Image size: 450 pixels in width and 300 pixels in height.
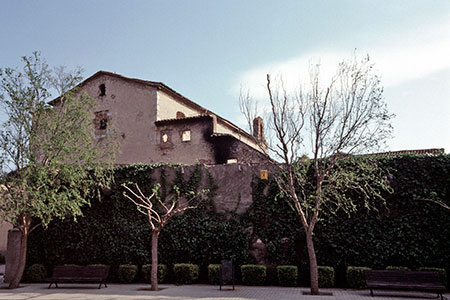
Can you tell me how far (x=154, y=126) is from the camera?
24.0m

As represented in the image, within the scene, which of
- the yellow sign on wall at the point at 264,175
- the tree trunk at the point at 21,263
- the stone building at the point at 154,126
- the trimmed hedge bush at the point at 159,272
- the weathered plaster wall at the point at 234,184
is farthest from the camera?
the stone building at the point at 154,126

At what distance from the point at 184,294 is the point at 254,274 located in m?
2.81

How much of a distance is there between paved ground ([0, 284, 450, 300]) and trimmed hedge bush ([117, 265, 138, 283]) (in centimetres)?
87

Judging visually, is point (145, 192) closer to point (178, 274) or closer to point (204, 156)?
point (178, 274)

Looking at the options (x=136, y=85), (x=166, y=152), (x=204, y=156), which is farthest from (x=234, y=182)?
(x=136, y=85)

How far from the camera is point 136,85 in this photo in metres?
24.8

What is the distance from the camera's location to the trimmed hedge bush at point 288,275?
1223 centimetres

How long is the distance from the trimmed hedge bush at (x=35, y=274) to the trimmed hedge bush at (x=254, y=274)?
313 inches

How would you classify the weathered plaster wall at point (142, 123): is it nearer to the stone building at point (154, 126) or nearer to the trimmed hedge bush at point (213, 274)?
the stone building at point (154, 126)

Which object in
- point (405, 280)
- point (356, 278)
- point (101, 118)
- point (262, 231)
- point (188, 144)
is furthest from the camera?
point (101, 118)

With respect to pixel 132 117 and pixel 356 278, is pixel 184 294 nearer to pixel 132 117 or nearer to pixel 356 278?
pixel 356 278

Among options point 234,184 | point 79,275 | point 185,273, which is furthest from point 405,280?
point 79,275

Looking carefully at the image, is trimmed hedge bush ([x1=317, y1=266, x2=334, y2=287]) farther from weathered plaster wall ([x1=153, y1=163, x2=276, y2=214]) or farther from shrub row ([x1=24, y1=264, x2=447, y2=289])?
weathered plaster wall ([x1=153, y1=163, x2=276, y2=214])

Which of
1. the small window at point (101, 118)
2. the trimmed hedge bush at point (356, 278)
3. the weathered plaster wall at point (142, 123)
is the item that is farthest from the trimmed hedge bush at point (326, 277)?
the small window at point (101, 118)
